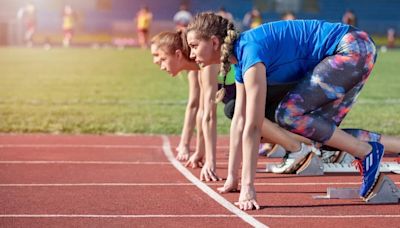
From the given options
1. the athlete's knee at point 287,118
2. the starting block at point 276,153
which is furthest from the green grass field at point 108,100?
the athlete's knee at point 287,118

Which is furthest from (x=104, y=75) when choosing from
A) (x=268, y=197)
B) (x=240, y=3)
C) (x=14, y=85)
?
(x=240, y=3)

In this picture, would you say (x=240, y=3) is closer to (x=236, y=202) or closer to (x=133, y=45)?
(x=133, y=45)

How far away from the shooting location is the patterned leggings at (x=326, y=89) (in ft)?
20.1

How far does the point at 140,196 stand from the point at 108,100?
8629 millimetres

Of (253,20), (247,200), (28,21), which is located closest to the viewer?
(247,200)

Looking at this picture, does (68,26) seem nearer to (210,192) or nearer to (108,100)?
(108,100)

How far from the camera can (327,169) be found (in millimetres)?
7816

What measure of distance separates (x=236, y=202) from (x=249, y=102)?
2.57ft

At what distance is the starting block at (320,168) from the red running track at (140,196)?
0.12 metres

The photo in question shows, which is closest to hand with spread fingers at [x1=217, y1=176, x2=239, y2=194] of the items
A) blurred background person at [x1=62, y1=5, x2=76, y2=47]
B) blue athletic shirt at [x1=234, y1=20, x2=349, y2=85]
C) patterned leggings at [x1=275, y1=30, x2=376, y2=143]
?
patterned leggings at [x1=275, y1=30, x2=376, y2=143]

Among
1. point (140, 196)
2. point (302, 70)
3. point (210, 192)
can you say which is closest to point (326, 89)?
point (302, 70)

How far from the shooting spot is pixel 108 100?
15.2m

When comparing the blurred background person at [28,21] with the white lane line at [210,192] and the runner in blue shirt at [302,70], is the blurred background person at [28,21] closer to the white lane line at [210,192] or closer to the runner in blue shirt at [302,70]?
the white lane line at [210,192]

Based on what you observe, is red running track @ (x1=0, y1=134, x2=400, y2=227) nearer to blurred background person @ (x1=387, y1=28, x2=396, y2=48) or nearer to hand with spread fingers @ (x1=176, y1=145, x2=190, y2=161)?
hand with spread fingers @ (x1=176, y1=145, x2=190, y2=161)
